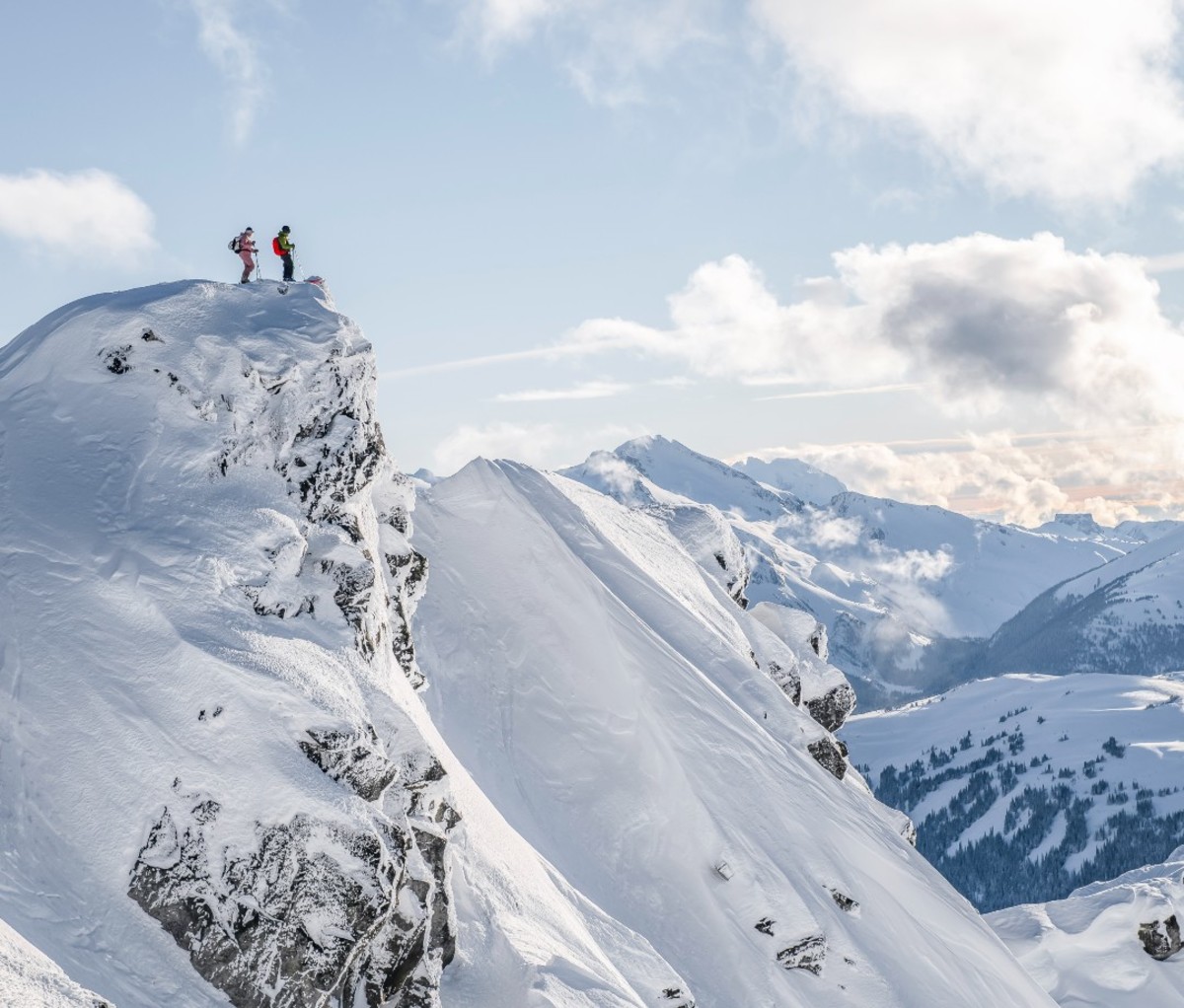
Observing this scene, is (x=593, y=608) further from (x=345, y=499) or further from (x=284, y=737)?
(x=284, y=737)

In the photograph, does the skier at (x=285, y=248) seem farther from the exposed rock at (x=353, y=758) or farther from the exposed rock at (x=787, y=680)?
the exposed rock at (x=787, y=680)

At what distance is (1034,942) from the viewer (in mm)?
88500

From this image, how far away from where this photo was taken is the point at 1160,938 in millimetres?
87000

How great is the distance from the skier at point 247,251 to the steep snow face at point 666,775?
22.9m

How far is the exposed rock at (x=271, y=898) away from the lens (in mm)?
24438

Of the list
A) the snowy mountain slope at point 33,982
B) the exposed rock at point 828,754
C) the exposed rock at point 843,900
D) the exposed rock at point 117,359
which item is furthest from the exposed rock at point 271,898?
the exposed rock at point 828,754

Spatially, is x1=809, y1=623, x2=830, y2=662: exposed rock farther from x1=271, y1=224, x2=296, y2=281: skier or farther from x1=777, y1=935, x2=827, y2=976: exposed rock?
x1=271, y1=224, x2=296, y2=281: skier

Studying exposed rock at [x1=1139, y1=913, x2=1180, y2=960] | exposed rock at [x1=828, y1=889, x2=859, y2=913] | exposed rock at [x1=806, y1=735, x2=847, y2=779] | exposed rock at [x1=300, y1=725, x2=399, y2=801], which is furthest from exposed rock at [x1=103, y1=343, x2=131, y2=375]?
exposed rock at [x1=1139, y1=913, x2=1180, y2=960]

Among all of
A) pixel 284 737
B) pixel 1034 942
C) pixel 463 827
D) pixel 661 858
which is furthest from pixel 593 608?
pixel 1034 942

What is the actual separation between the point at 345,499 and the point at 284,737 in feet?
40.7

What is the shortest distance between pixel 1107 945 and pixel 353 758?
83.1 metres

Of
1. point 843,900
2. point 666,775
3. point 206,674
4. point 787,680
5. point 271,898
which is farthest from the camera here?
point 787,680

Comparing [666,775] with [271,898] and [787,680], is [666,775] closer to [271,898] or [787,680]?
[787,680]

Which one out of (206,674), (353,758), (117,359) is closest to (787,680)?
(353,758)
